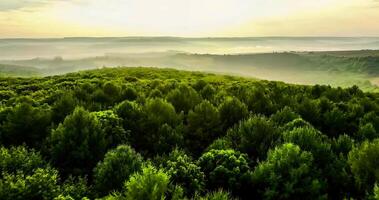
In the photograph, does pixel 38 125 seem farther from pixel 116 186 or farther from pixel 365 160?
pixel 365 160

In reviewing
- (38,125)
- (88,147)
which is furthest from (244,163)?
(38,125)

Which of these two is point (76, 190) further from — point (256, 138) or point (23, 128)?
point (256, 138)

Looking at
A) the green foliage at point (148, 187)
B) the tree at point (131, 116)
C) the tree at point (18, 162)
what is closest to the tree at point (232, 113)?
the tree at point (131, 116)

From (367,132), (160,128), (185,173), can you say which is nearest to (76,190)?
(185,173)

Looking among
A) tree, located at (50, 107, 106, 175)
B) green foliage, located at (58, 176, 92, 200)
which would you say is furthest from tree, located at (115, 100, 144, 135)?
green foliage, located at (58, 176, 92, 200)

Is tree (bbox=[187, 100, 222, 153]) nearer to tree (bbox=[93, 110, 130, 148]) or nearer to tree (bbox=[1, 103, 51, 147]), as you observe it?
tree (bbox=[93, 110, 130, 148])

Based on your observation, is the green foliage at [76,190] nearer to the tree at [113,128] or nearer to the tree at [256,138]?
the tree at [113,128]

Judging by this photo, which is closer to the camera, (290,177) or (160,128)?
(290,177)
